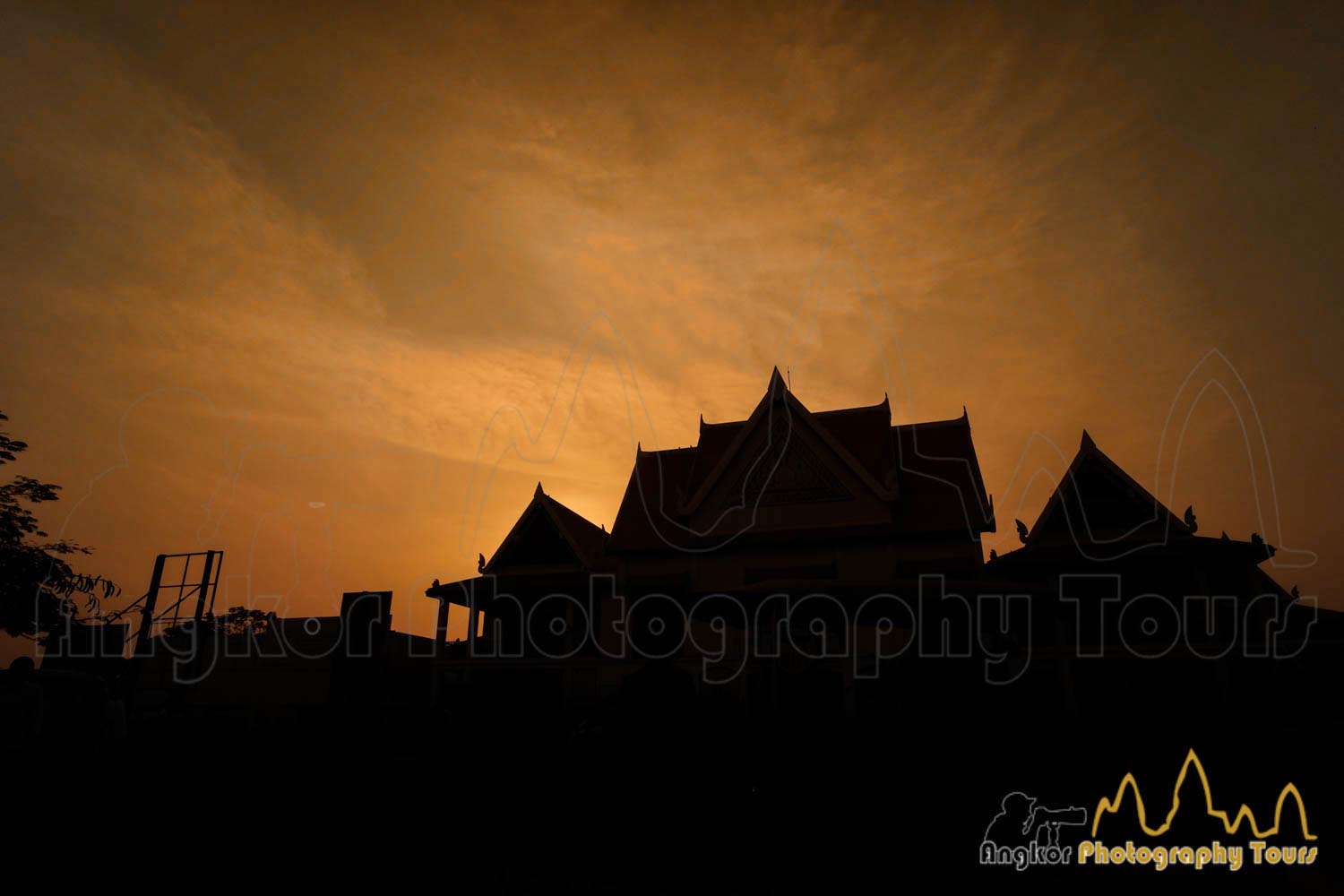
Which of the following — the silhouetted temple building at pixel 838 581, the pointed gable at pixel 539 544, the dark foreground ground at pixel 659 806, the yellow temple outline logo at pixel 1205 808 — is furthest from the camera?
the pointed gable at pixel 539 544

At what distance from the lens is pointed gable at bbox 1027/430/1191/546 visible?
57.2 ft

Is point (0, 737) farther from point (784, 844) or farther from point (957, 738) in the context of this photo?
point (957, 738)

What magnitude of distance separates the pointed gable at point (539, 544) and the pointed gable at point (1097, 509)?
531 inches

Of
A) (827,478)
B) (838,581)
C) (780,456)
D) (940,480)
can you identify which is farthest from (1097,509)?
(838,581)

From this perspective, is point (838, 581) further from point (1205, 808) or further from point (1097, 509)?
point (1097, 509)

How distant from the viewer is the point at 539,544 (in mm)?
23312

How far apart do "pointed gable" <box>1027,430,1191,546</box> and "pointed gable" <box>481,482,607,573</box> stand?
13477 millimetres

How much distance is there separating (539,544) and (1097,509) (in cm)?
1656

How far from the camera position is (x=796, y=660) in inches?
547

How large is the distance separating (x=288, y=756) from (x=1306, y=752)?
1576cm

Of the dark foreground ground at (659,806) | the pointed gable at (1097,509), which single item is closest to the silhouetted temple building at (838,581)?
the pointed gable at (1097,509)

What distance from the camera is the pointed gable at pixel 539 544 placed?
2284cm

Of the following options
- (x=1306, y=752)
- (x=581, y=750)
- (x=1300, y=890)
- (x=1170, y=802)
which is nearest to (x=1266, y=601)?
(x=1306, y=752)

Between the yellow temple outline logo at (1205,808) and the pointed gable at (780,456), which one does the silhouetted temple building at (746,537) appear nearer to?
the pointed gable at (780,456)
